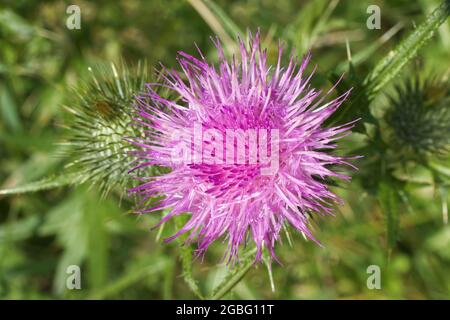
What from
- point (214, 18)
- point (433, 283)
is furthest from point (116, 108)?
point (433, 283)

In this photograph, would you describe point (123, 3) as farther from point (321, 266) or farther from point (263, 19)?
point (321, 266)

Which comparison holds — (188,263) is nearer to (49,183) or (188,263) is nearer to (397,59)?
(49,183)

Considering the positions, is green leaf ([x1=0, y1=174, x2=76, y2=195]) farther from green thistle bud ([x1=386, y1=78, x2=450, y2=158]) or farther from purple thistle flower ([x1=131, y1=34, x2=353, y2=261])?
green thistle bud ([x1=386, y1=78, x2=450, y2=158])

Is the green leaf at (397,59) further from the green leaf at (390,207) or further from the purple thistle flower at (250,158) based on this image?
the green leaf at (390,207)

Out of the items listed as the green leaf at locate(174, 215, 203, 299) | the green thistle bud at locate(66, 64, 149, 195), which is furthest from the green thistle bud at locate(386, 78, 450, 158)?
A: the green thistle bud at locate(66, 64, 149, 195)

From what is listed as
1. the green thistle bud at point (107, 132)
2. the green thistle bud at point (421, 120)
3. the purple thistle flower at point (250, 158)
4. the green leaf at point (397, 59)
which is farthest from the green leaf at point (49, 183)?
the green thistle bud at point (421, 120)

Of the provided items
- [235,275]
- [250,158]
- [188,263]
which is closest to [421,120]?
[250,158]

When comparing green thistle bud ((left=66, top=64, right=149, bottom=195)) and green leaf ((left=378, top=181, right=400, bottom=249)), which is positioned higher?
green thistle bud ((left=66, top=64, right=149, bottom=195))
